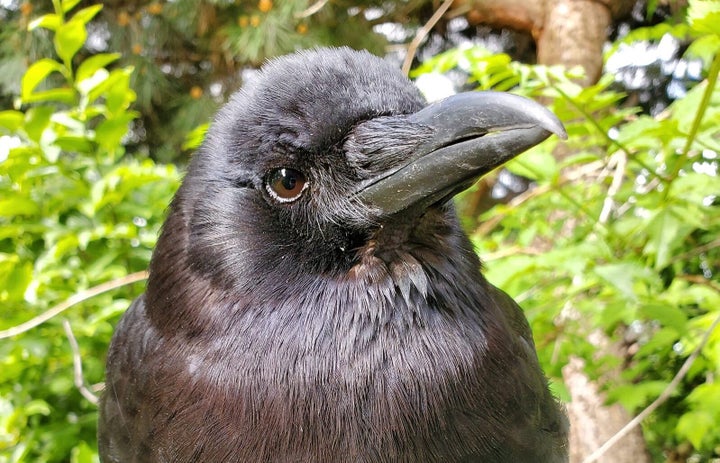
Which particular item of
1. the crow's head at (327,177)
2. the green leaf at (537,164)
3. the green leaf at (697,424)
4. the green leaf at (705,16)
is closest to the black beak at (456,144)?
the crow's head at (327,177)

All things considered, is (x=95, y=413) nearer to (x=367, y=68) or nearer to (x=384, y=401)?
(x=384, y=401)

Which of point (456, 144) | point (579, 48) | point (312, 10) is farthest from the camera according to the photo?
point (579, 48)

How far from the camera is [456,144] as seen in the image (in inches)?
47.5

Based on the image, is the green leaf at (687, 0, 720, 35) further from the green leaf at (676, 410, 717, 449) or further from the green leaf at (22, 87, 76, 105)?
the green leaf at (22, 87, 76, 105)

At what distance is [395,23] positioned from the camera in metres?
4.46

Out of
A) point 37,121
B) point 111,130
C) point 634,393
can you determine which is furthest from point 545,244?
point 37,121

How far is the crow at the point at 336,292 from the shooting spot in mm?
1257

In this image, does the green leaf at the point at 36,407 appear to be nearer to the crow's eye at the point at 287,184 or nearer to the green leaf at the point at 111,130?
the green leaf at the point at 111,130

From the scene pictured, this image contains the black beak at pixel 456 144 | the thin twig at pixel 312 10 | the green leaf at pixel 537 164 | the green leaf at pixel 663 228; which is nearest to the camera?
the black beak at pixel 456 144

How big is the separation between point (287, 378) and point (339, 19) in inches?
131

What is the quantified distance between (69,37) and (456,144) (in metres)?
1.38

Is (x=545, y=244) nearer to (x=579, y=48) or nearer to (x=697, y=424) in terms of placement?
(x=697, y=424)

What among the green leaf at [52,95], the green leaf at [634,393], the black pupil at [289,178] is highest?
the black pupil at [289,178]

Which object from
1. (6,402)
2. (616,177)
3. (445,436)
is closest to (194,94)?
(6,402)
